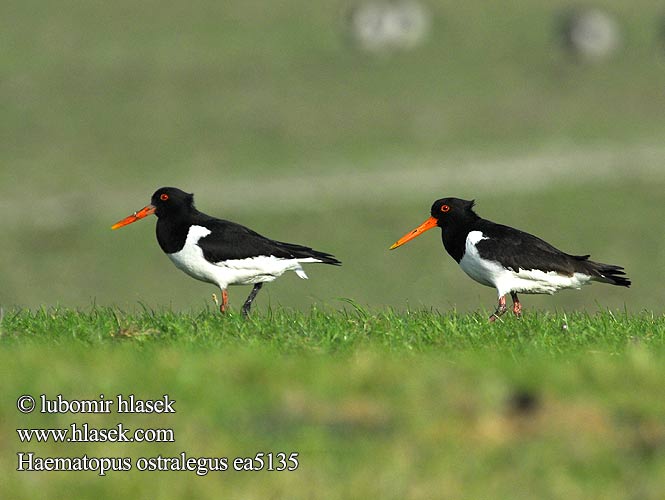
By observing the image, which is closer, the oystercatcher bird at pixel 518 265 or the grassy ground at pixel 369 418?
the grassy ground at pixel 369 418

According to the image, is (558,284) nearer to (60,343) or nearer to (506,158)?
(60,343)

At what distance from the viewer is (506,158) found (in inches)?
2820

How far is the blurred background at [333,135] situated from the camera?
52.2 m

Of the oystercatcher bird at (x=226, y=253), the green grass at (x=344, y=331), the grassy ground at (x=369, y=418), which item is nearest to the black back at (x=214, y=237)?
the oystercatcher bird at (x=226, y=253)

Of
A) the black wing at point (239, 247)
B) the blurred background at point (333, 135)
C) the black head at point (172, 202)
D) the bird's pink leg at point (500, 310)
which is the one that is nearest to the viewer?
the bird's pink leg at point (500, 310)

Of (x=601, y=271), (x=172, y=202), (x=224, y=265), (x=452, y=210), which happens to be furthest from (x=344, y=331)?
(x=172, y=202)

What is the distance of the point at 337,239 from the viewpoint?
2175 inches

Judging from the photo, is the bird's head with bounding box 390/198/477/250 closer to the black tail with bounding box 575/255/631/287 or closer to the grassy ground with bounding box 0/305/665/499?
the black tail with bounding box 575/255/631/287

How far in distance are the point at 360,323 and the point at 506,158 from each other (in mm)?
58621

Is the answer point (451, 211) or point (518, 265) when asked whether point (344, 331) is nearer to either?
point (518, 265)

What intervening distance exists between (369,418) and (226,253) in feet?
21.1

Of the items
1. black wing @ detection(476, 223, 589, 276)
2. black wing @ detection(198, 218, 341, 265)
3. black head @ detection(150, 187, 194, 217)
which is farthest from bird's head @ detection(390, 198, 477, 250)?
black head @ detection(150, 187, 194, 217)

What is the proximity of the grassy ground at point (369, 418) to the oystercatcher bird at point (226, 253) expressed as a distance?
3821mm

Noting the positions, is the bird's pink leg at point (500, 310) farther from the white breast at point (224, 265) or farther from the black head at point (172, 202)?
the black head at point (172, 202)
